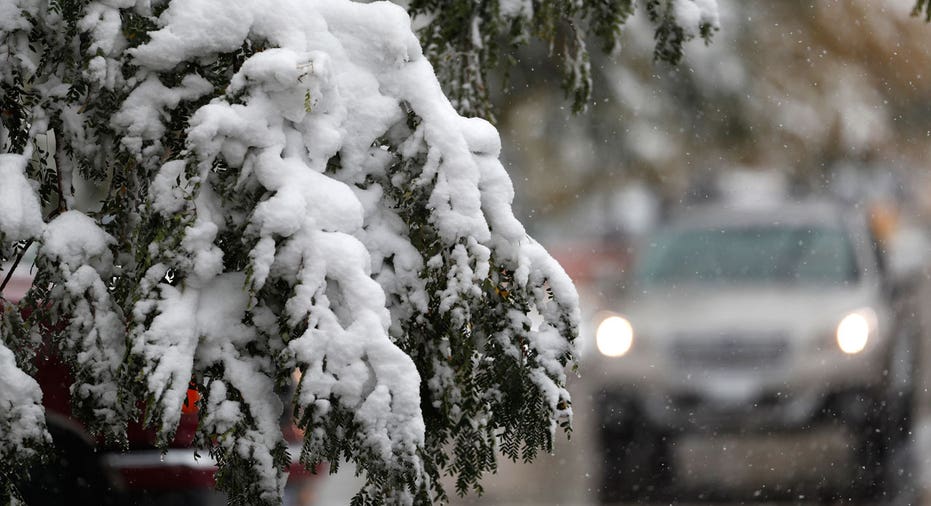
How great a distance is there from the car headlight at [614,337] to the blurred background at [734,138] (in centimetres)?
19

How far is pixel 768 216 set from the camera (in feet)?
30.2

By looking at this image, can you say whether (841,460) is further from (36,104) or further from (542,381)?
(36,104)

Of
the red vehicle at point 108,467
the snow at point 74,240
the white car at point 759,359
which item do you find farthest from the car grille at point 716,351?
the snow at point 74,240

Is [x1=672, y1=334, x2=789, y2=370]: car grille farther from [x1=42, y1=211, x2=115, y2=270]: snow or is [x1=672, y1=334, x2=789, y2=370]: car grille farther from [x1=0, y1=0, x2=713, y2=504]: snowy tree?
[x1=42, y1=211, x2=115, y2=270]: snow

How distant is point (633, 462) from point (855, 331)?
1759 millimetres

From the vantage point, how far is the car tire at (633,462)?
6734 mm

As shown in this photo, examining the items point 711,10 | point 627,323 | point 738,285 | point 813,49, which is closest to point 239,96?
point 711,10

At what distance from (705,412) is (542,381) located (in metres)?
5.48

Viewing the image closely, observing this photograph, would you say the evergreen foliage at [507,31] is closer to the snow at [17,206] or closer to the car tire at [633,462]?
the snow at [17,206]

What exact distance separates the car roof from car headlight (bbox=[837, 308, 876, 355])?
4.72ft

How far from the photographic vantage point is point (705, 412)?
770 cm

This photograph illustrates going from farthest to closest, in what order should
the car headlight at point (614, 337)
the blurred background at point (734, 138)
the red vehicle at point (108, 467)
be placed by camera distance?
the car headlight at point (614, 337) < the blurred background at point (734, 138) < the red vehicle at point (108, 467)

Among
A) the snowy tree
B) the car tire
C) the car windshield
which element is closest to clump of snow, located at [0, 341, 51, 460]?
the snowy tree

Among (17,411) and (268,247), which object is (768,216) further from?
(17,411)
